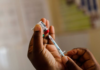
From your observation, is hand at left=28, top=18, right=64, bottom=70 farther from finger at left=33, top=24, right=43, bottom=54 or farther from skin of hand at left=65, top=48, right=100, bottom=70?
skin of hand at left=65, top=48, right=100, bottom=70

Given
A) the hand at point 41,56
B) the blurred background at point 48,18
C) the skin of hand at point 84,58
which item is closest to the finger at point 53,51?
the hand at point 41,56

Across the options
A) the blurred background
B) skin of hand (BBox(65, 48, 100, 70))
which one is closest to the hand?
skin of hand (BBox(65, 48, 100, 70))

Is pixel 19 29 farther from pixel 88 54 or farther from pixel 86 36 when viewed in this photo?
pixel 86 36

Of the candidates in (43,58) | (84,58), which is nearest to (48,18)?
(84,58)

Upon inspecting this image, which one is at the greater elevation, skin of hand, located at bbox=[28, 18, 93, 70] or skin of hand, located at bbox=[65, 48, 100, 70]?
skin of hand, located at bbox=[28, 18, 93, 70]

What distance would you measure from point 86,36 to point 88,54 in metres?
0.67

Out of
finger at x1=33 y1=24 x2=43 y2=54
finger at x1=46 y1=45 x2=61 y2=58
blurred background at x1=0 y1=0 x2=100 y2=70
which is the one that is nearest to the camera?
finger at x1=33 y1=24 x2=43 y2=54

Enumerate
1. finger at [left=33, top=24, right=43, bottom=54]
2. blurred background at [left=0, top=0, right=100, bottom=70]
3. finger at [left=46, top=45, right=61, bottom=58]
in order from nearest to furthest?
finger at [left=33, top=24, right=43, bottom=54]
finger at [left=46, top=45, right=61, bottom=58]
blurred background at [left=0, top=0, right=100, bottom=70]

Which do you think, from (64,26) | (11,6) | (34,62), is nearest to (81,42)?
(64,26)

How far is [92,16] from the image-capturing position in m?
1.23

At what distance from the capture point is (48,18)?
1313 mm

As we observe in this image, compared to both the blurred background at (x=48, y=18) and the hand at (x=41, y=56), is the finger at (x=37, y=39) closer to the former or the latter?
the hand at (x=41, y=56)

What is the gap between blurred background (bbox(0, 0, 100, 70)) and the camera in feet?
2.59

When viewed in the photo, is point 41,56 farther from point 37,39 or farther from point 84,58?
point 84,58
